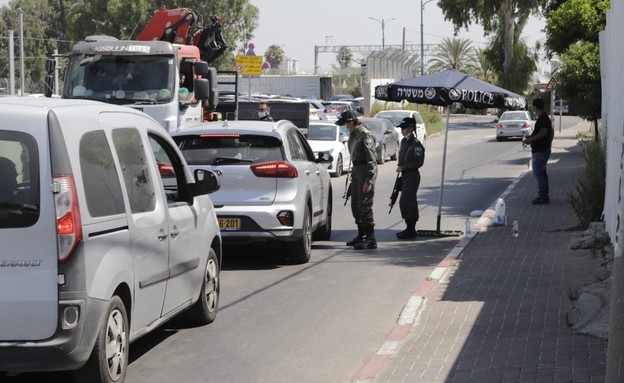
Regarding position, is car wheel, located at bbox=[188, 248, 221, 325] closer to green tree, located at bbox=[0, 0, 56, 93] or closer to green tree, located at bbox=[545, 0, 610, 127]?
green tree, located at bbox=[545, 0, 610, 127]

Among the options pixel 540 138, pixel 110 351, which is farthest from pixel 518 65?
pixel 110 351

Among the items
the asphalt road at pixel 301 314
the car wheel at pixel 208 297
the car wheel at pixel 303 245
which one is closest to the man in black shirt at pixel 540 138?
the asphalt road at pixel 301 314

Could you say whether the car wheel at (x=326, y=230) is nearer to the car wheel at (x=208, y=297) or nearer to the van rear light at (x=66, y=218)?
the car wheel at (x=208, y=297)

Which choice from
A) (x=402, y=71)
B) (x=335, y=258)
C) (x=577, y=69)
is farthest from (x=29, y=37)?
(x=335, y=258)

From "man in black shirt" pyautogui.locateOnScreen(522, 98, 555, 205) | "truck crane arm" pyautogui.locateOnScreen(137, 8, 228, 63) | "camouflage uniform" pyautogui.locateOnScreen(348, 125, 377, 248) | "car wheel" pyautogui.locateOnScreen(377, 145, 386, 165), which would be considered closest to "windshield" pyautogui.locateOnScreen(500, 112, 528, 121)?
"car wheel" pyautogui.locateOnScreen(377, 145, 386, 165)

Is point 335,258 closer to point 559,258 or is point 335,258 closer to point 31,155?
point 559,258

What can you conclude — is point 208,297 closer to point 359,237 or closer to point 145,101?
point 359,237

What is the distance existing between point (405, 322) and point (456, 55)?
323 ft

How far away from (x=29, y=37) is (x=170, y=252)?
89.1 meters

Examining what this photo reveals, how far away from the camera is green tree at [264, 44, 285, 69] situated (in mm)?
160750

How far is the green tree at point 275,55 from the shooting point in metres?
161

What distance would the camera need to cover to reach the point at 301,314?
10.8 metres

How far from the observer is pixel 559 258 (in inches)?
549

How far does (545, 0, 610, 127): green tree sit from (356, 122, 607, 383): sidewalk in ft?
25.2
